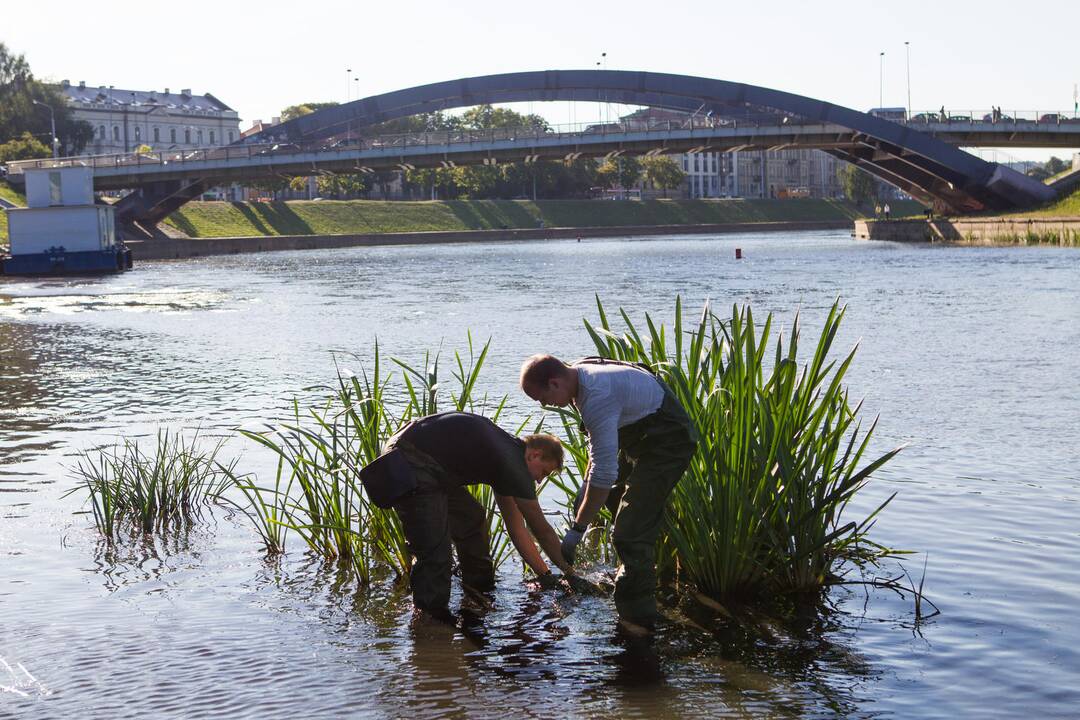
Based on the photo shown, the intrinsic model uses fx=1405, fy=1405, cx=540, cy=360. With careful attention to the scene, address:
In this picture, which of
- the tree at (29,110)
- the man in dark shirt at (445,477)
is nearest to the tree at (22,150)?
the tree at (29,110)

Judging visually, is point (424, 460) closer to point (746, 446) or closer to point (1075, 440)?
point (746, 446)

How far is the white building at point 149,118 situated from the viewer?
531 feet

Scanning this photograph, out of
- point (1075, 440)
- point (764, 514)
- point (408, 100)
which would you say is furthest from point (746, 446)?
point (408, 100)

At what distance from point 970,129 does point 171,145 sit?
4293 inches

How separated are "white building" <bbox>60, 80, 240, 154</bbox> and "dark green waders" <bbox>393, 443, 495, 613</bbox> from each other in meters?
157

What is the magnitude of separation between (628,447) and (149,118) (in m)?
171

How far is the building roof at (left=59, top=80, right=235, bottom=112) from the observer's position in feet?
535

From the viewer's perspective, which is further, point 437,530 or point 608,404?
point 437,530

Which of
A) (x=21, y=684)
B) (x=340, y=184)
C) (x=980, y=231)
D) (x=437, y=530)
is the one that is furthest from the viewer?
(x=340, y=184)

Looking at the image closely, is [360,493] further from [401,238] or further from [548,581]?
[401,238]

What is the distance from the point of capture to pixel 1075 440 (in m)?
12.7

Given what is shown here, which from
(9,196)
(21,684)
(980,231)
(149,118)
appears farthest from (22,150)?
(21,684)

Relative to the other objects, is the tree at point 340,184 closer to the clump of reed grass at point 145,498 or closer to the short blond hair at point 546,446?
the clump of reed grass at point 145,498

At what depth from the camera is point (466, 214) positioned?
375 feet
